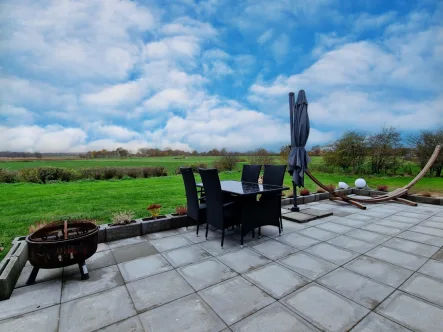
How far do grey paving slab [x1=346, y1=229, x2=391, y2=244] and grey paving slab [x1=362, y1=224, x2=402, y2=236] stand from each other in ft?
0.60

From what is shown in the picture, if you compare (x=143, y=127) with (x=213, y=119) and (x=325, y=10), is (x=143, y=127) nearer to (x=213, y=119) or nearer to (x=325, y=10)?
(x=213, y=119)

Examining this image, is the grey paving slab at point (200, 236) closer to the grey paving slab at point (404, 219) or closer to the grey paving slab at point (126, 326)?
the grey paving slab at point (126, 326)

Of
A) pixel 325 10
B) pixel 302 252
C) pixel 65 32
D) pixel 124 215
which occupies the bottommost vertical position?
pixel 302 252

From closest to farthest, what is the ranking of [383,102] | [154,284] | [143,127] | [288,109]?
1. [154,284]
2. [288,109]
3. [383,102]
4. [143,127]

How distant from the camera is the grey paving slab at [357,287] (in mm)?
2023

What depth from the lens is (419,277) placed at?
2400mm

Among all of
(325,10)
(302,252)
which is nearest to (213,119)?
(325,10)

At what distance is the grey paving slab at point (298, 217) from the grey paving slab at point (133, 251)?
284cm

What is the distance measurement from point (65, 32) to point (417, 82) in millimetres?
9821

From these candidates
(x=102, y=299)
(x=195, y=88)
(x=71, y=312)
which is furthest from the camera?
(x=195, y=88)

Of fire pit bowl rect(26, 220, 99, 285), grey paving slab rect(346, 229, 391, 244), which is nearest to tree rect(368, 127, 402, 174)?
grey paving slab rect(346, 229, 391, 244)

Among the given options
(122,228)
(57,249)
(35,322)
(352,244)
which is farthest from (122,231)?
(352,244)

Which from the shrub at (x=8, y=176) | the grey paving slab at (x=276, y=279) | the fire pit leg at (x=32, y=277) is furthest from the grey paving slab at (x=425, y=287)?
the shrub at (x=8, y=176)

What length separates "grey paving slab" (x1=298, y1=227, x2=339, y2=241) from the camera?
12.1 ft
